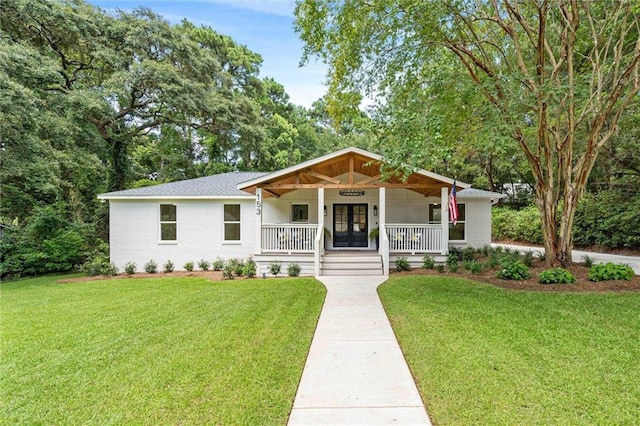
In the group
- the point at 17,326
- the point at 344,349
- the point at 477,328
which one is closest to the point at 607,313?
the point at 477,328

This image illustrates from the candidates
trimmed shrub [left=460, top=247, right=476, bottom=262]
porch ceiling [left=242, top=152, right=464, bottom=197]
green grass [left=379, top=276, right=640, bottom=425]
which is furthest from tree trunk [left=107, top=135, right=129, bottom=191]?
trimmed shrub [left=460, top=247, right=476, bottom=262]

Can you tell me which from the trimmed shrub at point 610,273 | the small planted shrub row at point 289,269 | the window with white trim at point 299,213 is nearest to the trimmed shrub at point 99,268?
the small planted shrub row at point 289,269

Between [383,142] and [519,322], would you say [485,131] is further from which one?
[519,322]

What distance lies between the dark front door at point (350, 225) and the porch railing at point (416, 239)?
2262mm

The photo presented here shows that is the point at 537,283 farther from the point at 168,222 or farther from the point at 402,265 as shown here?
the point at 168,222

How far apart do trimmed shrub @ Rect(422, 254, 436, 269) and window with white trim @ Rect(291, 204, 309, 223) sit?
490 cm

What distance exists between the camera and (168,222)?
473 inches

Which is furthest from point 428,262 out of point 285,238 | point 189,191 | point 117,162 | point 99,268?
point 117,162

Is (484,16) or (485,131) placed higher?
(484,16)

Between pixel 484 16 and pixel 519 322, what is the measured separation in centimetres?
767

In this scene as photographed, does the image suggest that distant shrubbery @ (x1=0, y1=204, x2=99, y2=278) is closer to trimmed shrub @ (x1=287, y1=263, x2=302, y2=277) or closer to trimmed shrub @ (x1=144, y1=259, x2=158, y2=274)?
trimmed shrub @ (x1=144, y1=259, x2=158, y2=274)

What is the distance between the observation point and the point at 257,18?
11516 mm

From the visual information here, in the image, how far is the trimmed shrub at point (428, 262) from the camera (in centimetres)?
1024

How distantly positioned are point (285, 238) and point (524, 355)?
25.0ft
